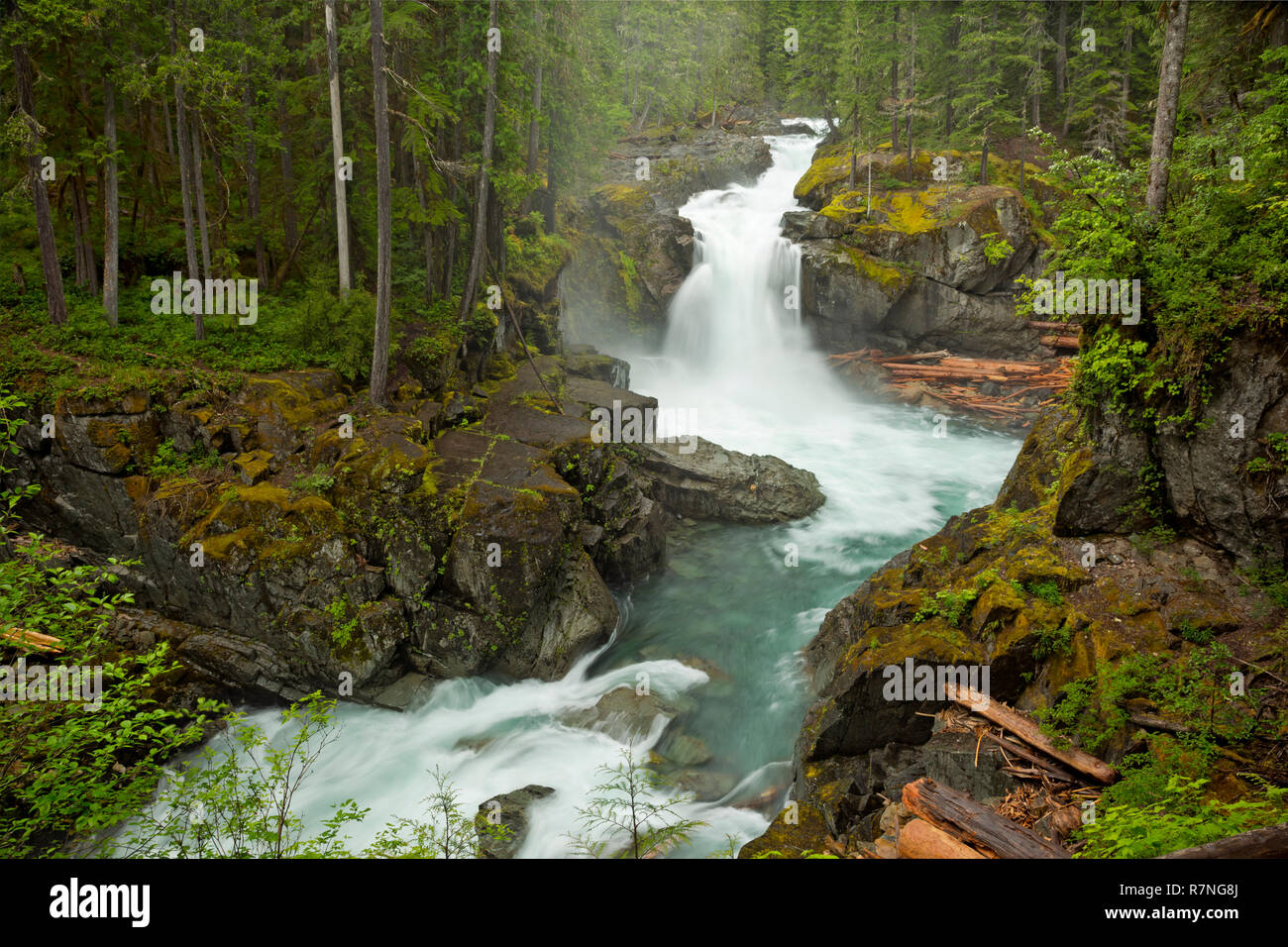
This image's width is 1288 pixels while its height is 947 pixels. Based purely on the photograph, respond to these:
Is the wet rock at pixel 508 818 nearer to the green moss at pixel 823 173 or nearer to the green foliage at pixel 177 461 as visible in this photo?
the green foliage at pixel 177 461

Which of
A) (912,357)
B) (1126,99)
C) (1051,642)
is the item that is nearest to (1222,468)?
(1051,642)

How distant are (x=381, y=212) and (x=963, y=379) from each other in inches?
859

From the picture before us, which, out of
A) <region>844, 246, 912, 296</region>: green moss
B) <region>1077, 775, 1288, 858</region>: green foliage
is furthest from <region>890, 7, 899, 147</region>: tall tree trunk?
<region>1077, 775, 1288, 858</region>: green foliage

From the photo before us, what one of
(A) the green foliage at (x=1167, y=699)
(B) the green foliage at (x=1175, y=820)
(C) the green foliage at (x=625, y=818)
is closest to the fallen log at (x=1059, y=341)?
(A) the green foliage at (x=1167, y=699)

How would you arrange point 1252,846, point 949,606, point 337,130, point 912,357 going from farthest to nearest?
1. point 912,357
2. point 337,130
3. point 949,606
4. point 1252,846

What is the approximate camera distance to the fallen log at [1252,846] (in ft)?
11.5

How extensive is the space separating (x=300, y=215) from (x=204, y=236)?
4339 mm

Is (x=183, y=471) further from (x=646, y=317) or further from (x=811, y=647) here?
(x=646, y=317)

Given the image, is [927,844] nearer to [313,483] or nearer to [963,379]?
[313,483]

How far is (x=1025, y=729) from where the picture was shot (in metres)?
6.55

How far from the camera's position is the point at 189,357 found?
1364 centimetres

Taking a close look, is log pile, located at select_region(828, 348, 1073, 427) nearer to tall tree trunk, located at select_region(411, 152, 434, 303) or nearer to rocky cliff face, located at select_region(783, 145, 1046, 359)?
rocky cliff face, located at select_region(783, 145, 1046, 359)

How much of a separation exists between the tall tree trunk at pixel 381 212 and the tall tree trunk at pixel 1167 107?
42.0 ft
